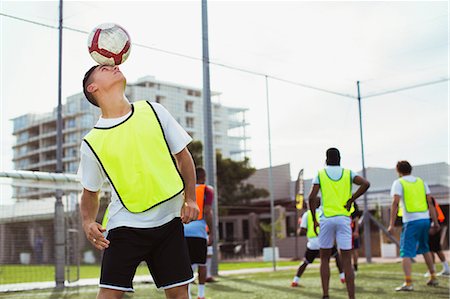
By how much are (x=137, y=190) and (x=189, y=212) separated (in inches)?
11.1

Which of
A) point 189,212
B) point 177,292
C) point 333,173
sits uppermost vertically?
point 333,173

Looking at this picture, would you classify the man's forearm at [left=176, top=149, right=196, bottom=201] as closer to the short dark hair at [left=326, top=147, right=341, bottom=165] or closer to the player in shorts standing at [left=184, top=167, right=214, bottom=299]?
the short dark hair at [left=326, top=147, right=341, bottom=165]

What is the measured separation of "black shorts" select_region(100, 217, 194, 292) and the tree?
31.2 metres

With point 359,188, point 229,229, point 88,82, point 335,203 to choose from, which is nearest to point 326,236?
point 335,203

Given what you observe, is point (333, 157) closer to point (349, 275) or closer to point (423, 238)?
point (349, 275)

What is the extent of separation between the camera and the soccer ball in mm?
3123

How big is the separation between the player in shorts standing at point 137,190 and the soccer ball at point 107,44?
10 centimetres

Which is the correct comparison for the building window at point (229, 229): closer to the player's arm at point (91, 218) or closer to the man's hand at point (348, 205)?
the man's hand at point (348, 205)

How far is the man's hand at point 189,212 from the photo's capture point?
303cm

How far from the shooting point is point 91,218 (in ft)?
10.2

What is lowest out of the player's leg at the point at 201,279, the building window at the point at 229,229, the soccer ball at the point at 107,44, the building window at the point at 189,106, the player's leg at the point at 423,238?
the building window at the point at 229,229

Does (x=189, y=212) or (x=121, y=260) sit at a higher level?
(x=189, y=212)

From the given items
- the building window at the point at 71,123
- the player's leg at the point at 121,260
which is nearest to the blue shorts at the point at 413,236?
the player's leg at the point at 121,260

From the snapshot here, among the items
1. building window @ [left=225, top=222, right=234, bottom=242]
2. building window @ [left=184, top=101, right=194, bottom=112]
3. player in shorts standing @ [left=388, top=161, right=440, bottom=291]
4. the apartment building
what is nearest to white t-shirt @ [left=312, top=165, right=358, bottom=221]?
player in shorts standing @ [left=388, top=161, right=440, bottom=291]
